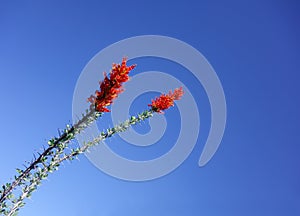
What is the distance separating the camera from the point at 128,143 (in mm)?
11078

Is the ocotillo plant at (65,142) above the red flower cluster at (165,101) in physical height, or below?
below

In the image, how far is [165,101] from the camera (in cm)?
616

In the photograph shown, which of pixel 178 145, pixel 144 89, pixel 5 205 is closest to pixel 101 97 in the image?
pixel 5 205

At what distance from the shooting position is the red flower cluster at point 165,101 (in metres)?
6.13

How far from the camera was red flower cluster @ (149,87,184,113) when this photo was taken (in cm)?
613

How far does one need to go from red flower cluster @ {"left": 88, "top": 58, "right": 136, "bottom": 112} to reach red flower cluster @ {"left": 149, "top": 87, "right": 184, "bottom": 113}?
4.90ft

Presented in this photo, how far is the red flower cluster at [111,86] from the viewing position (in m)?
4.84

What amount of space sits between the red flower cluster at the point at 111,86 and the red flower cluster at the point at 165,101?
149 cm

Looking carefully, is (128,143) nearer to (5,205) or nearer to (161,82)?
(161,82)

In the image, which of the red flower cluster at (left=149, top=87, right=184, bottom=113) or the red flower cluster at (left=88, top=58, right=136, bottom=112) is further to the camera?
the red flower cluster at (left=149, top=87, right=184, bottom=113)

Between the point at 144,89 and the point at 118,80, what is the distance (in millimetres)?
8201

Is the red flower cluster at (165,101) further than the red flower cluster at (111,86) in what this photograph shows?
Yes

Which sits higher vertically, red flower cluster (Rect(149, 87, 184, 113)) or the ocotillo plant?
red flower cluster (Rect(149, 87, 184, 113))

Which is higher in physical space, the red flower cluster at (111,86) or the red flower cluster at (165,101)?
the red flower cluster at (165,101)
